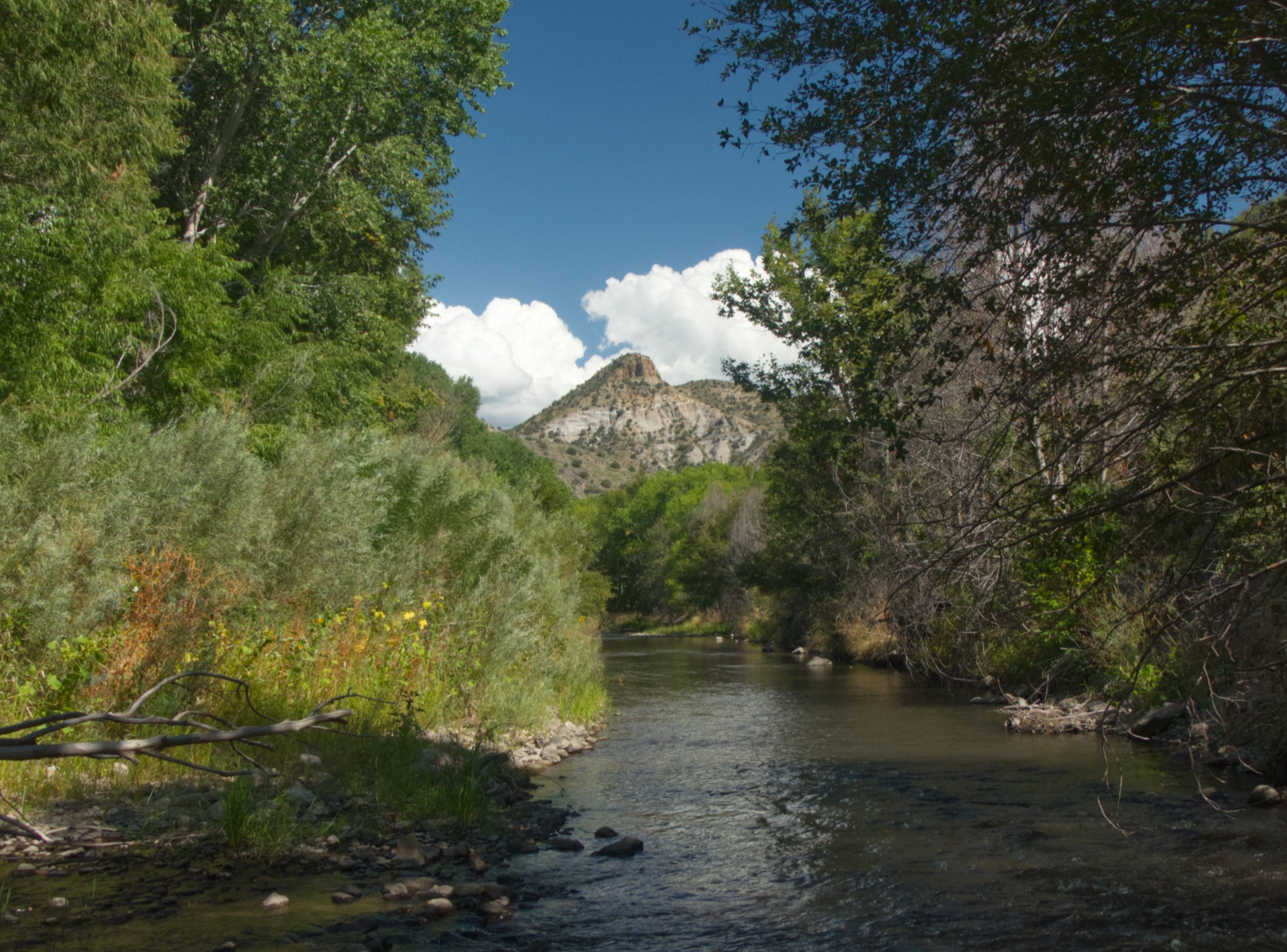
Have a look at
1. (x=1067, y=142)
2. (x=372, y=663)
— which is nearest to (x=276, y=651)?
(x=372, y=663)

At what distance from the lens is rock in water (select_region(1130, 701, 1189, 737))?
535 inches

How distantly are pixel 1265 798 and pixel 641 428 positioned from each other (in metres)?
181

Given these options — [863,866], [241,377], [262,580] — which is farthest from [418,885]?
[241,377]

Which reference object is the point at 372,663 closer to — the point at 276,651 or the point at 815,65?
the point at 276,651

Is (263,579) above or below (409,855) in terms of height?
above

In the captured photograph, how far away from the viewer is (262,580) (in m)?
12.1

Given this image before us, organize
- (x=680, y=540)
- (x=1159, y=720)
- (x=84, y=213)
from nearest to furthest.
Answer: (x=84, y=213) → (x=1159, y=720) → (x=680, y=540)

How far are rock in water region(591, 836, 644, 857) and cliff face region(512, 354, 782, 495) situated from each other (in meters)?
158

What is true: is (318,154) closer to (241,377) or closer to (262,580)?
(241,377)

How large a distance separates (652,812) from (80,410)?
890 centimetres

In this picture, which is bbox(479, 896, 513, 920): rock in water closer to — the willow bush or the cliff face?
the willow bush

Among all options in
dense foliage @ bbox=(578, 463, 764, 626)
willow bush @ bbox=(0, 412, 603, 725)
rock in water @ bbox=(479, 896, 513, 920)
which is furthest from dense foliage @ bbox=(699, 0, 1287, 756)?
dense foliage @ bbox=(578, 463, 764, 626)

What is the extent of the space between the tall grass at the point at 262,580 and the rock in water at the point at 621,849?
2898 mm

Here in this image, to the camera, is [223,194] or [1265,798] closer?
[1265,798]
